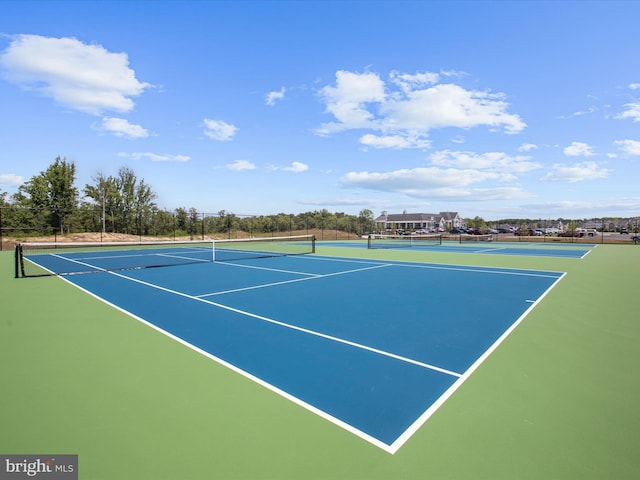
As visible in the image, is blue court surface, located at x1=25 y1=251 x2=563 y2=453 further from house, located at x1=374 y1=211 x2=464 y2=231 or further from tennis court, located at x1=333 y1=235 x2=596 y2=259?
house, located at x1=374 y1=211 x2=464 y2=231

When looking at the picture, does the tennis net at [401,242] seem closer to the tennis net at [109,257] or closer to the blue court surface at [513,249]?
the blue court surface at [513,249]

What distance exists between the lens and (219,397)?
3344 mm

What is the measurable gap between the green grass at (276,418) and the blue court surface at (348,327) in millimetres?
239

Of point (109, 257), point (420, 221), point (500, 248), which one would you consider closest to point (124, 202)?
point (109, 257)

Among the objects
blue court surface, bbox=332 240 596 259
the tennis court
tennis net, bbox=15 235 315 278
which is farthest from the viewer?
the tennis court

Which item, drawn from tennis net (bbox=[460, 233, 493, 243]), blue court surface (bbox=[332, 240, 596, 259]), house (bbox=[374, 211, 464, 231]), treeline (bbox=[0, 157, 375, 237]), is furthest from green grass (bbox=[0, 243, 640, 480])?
house (bbox=[374, 211, 464, 231])

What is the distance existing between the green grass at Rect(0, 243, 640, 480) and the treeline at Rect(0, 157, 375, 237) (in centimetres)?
2635

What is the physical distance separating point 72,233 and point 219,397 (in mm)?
31327

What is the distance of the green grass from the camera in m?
2.40

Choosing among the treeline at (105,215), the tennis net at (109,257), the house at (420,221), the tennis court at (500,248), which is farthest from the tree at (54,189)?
the house at (420,221)

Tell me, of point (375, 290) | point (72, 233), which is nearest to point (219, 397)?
point (375, 290)

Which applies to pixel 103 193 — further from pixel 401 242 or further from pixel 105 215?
pixel 401 242

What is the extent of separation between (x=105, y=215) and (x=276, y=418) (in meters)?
37.4

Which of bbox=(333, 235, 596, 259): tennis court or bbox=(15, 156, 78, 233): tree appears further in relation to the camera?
bbox=(15, 156, 78, 233): tree
